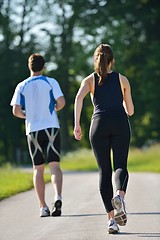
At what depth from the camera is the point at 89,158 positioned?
49.7 meters

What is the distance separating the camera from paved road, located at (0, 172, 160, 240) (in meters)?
9.19

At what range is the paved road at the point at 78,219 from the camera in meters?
9.19

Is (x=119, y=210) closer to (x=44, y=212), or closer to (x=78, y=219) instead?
(x=78, y=219)

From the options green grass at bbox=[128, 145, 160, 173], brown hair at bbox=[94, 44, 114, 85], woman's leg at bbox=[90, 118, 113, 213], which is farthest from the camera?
green grass at bbox=[128, 145, 160, 173]

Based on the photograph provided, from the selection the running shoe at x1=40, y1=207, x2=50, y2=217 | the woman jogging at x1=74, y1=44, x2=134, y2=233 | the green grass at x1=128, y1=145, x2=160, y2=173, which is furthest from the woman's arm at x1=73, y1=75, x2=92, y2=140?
the green grass at x1=128, y1=145, x2=160, y2=173

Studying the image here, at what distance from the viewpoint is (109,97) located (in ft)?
31.2

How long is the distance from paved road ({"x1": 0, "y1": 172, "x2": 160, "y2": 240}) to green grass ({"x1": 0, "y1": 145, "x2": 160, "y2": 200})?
135cm

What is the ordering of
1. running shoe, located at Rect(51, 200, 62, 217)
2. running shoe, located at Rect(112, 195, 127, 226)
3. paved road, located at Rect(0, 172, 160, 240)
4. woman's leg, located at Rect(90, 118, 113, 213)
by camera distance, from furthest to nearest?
1. running shoe, located at Rect(51, 200, 62, 217)
2. woman's leg, located at Rect(90, 118, 113, 213)
3. paved road, located at Rect(0, 172, 160, 240)
4. running shoe, located at Rect(112, 195, 127, 226)

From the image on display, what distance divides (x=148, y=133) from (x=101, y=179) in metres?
58.5

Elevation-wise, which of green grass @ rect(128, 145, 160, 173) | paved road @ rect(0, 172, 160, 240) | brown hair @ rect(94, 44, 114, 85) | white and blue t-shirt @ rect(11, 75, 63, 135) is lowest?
green grass @ rect(128, 145, 160, 173)

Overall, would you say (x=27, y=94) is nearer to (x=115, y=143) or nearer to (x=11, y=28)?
(x=115, y=143)

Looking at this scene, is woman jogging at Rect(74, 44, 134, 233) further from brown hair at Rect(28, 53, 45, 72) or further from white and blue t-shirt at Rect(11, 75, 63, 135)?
brown hair at Rect(28, 53, 45, 72)

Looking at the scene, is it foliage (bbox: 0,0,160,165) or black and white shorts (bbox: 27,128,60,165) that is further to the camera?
foliage (bbox: 0,0,160,165)

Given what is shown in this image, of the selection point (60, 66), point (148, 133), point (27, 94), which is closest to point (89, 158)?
point (60, 66)
